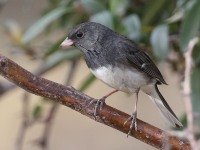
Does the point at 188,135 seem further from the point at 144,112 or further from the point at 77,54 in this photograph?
the point at 144,112

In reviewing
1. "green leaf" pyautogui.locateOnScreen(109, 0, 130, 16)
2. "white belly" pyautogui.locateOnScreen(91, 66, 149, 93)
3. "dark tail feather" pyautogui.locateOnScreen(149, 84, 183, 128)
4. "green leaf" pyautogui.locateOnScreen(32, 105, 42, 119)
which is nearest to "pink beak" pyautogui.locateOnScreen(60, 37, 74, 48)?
"white belly" pyautogui.locateOnScreen(91, 66, 149, 93)

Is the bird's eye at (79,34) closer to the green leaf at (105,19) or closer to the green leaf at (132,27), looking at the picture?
the green leaf at (105,19)

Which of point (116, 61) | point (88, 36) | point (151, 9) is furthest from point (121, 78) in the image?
point (151, 9)

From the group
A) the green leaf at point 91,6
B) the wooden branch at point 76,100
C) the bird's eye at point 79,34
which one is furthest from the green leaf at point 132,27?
the wooden branch at point 76,100

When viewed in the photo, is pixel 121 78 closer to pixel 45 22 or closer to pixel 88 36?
pixel 88 36

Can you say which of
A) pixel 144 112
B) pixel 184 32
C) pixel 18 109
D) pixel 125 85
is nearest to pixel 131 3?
pixel 184 32

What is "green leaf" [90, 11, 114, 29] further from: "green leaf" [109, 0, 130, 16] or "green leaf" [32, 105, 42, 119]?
"green leaf" [32, 105, 42, 119]

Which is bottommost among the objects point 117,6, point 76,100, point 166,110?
point 76,100
